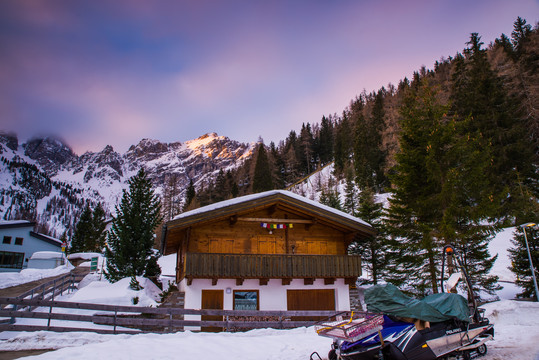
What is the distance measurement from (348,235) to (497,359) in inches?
500

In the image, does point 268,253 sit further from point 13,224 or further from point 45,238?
point 45,238

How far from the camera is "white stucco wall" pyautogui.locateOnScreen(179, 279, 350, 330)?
17.2 meters

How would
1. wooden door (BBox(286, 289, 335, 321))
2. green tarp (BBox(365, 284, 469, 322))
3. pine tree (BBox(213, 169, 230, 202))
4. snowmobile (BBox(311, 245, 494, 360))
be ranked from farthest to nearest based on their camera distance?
pine tree (BBox(213, 169, 230, 202)) < wooden door (BBox(286, 289, 335, 321)) < green tarp (BBox(365, 284, 469, 322)) < snowmobile (BBox(311, 245, 494, 360))

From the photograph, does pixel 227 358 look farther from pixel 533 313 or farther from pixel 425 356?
pixel 533 313

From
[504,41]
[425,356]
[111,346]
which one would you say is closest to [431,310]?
[425,356]

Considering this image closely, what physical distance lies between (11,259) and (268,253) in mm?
45797

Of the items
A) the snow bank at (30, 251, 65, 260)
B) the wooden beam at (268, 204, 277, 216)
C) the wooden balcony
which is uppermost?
the wooden beam at (268, 204, 277, 216)

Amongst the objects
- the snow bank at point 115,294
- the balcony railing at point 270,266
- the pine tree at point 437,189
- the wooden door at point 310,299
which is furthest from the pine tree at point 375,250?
the snow bank at point 115,294

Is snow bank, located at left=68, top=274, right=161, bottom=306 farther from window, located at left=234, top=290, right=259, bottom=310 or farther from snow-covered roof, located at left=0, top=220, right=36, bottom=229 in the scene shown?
snow-covered roof, located at left=0, top=220, right=36, bottom=229

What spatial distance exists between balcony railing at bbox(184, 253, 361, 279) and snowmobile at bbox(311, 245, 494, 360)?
10088 millimetres

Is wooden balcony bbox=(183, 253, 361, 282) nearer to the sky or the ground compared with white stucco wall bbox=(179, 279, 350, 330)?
nearer to the sky

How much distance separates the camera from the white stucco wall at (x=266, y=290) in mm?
17234

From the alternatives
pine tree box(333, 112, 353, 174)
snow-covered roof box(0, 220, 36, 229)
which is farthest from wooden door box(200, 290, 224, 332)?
pine tree box(333, 112, 353, 174)

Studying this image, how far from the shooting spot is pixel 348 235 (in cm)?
2030
